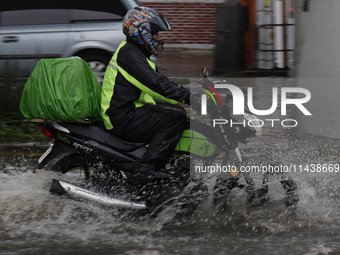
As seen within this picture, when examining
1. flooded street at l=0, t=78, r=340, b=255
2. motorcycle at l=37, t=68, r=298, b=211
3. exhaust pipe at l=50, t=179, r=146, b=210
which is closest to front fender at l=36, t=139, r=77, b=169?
motorcycle at l=37, t=68, r=298, b=211

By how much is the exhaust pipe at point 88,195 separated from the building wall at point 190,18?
40.9ft

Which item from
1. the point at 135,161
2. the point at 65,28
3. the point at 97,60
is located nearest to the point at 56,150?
the point at 135,161

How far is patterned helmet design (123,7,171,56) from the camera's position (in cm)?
405

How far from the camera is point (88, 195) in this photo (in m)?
4.21

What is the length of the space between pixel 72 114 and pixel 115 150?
0.46 metres

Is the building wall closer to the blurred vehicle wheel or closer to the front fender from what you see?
the blurred vehicle wheel

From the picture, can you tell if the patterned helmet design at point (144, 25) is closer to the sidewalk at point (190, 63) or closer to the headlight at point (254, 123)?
the headlight at point (254, 123)

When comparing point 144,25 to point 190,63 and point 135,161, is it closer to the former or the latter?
point 135,161

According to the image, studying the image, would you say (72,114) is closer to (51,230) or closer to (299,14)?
(51,230)

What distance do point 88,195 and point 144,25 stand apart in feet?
4.65

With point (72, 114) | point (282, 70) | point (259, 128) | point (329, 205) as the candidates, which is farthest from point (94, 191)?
point (282, 70)

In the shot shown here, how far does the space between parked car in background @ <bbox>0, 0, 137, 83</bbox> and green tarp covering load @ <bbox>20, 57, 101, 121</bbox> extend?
4.26m

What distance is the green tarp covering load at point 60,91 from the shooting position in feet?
13.5

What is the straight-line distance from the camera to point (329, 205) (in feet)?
15.4
